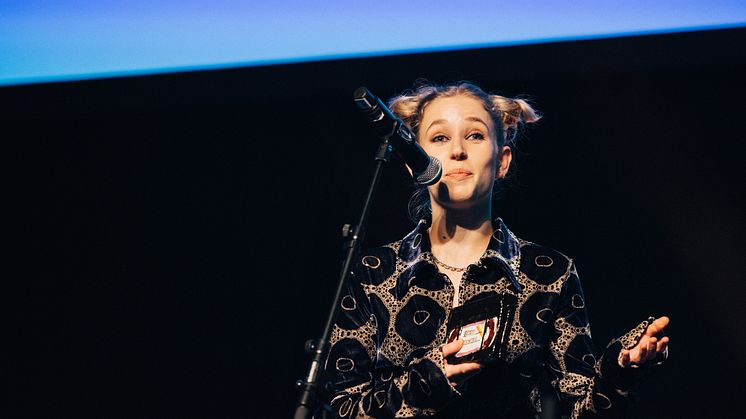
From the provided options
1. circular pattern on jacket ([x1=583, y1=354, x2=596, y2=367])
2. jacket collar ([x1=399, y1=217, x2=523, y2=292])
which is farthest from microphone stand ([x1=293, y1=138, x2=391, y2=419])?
circular pattern on jacket ([x1=583, y1=354, x2=596, y2=367])

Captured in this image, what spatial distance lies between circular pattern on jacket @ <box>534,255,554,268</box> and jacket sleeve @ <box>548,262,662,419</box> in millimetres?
58

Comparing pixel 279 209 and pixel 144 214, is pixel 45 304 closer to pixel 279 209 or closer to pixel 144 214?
pixel 144 214

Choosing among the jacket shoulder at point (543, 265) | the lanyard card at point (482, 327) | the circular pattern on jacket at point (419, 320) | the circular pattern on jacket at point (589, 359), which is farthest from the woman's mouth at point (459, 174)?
the circular pattern on jacket at point (589, 359)

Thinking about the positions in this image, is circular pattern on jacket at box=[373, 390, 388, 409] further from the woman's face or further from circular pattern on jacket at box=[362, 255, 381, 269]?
the woman's face

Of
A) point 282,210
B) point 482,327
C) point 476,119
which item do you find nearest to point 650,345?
point 482,327

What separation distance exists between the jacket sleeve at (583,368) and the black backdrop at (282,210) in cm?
42

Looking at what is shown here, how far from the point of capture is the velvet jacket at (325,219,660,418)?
6.35 ft

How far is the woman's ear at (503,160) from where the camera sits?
2.36m

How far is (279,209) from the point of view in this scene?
2834 millimetres

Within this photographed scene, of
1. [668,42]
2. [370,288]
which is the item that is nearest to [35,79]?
[370,288]

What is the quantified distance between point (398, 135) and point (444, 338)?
580 millimetres

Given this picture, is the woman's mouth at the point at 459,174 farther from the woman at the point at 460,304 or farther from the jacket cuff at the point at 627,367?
the jacket cuff at the point at 627,367

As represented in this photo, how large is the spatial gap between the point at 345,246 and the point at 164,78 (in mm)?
1484

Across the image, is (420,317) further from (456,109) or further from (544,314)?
(456,109)
